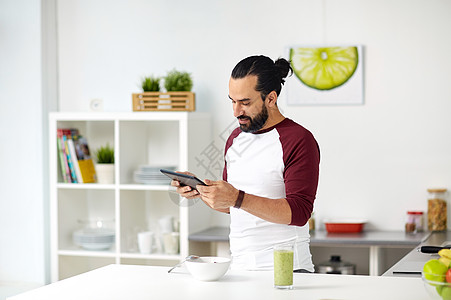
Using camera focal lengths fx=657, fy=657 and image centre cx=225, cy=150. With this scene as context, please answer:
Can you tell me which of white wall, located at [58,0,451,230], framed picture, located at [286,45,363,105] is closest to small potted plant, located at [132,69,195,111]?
white wall, located at [58,0,451,230]

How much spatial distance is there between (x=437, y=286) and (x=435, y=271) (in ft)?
0.13

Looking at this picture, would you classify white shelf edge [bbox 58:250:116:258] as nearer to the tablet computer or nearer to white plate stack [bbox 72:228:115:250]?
white plate stack [bbox 72:228:115:250]

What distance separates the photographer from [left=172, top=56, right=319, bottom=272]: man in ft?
7.91

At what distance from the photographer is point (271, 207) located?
7.64ft

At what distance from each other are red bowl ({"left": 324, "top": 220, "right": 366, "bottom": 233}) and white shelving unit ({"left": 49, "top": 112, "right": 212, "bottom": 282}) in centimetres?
84

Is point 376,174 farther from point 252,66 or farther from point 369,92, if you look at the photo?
point 252,66

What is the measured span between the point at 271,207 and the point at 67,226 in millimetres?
2500

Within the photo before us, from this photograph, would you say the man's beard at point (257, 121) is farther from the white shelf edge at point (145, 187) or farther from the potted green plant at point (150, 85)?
the potted green plant at point (150, 85)

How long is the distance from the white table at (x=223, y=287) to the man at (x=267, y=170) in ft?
0.58

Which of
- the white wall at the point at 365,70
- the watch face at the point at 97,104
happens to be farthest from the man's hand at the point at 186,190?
the watch face at the point at 97,104

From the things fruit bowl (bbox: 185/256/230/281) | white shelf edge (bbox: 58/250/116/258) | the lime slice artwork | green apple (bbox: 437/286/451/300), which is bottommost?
white shelf edge (bbox: 58/250/116/258)

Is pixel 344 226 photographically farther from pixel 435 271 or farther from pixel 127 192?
pixel 435 271

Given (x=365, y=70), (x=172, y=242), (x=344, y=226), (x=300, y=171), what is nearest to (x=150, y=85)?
(x=172, y=242)

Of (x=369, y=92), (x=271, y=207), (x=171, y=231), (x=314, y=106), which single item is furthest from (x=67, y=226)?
(x=271, y=207)
